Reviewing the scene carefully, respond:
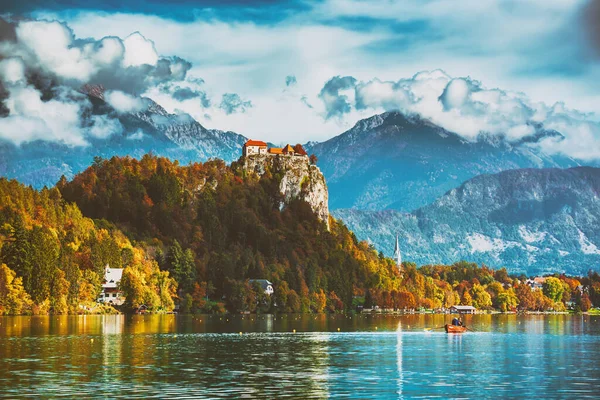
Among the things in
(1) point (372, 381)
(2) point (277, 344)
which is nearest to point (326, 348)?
(2) point (277, 344)

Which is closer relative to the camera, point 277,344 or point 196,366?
point 196,366

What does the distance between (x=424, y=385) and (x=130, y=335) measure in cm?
6083

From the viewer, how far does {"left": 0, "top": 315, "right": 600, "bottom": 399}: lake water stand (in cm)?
6431

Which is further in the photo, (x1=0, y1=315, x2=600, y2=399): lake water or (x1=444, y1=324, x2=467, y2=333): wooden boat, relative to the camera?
(x1=444, y1=324, x2=467, y2=333): wooden boat

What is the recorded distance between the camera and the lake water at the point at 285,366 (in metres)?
64.3

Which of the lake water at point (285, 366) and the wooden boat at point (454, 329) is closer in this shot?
the lake water at point (285, 366)

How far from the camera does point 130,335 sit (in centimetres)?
12106

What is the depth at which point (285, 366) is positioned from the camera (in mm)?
82062

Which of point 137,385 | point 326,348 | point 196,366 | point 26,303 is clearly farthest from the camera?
point 26,303

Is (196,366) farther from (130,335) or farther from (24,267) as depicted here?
(24,267)

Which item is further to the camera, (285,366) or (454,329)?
(454,329)

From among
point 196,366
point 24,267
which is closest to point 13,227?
point 24,267

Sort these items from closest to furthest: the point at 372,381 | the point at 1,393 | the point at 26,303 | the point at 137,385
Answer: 1. the point at 1,393
2. the point at 137,385
3. the point at 372,381
4. the point at 26,303

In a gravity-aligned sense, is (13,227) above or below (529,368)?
above
